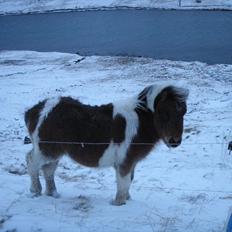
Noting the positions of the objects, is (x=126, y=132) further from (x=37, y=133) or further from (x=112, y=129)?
(x=37, y=133)

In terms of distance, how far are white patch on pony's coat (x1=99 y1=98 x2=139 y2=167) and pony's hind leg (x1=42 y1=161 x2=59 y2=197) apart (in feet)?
3.11

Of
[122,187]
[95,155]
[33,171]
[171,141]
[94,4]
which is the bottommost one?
[122,187]

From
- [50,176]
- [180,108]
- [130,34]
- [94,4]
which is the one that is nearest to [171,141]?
[180,108]

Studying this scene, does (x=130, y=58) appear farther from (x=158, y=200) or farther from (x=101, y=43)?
(x=158, y=200)

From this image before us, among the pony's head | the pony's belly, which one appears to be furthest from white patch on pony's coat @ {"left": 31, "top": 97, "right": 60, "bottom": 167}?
the pony's head

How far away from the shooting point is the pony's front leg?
5.93m

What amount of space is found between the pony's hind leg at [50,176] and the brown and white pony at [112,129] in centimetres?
26

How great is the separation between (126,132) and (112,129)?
21cm

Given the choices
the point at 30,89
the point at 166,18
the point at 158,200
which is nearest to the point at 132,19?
the point at 166,18

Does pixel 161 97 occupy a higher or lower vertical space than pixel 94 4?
higher

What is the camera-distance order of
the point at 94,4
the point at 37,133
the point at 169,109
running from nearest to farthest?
the point at 169,109, the point at 37,133, the point at 94,4

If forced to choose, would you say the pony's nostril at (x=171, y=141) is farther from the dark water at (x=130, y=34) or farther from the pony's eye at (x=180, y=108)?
the dark water at (x=130, y=34)

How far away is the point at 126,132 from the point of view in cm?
568

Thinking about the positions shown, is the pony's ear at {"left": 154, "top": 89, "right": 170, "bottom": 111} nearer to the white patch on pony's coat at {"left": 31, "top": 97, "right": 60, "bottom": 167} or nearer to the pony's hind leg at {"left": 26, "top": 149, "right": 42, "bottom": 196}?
the white patch on pony's coat at {"left": 31, "top": 97, "right": 60, "bottom": 167}
